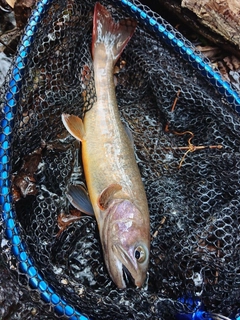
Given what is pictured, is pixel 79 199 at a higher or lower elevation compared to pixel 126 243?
lower

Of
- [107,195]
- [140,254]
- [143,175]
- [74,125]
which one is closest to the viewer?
[140,254]

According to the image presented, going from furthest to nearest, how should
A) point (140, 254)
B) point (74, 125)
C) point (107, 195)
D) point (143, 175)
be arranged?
point (143, 175) < point (74, 125) < point (107, 195) < point (140, 254)

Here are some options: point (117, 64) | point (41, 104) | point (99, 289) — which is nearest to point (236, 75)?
point (117, 64)

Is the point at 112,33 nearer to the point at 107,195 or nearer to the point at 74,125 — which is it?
the point at 74,125

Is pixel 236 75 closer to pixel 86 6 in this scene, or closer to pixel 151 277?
pixel 86 6

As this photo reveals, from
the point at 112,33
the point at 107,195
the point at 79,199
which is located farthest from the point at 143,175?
the point at 112,33

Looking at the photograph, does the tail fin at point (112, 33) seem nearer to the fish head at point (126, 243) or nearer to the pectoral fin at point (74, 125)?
the pectoral fin at point (74, 125)
